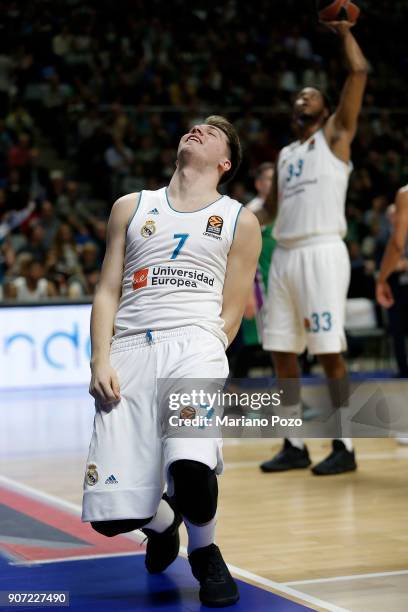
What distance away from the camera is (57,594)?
4.05 meters

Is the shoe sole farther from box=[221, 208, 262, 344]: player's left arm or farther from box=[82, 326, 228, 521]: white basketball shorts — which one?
box=[221, 208, 262, 344]: player's left arm

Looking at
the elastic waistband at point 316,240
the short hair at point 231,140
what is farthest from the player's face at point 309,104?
the short hair at point 231,140

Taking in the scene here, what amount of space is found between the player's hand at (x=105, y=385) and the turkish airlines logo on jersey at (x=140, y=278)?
0.35 meters

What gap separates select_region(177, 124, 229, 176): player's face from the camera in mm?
4379

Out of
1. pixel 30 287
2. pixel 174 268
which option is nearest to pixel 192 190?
pixel 174 268

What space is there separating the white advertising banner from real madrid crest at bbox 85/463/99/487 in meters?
7.86

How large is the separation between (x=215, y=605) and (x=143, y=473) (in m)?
0.52

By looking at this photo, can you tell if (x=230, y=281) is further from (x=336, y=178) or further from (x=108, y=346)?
(x=336, y=178)

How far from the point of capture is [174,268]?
420 cm

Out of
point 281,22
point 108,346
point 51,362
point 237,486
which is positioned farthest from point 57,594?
point 281,22

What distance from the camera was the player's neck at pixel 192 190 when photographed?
4348mm

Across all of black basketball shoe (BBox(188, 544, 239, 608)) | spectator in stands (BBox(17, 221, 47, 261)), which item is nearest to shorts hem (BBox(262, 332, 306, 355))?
black basketball shoe (BBox(188, 544, 239, 608))

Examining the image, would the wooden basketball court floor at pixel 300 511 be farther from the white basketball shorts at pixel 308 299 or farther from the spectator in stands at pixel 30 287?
the spectator in stands at pixel 30 287

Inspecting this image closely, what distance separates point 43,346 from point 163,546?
25.1 feet
